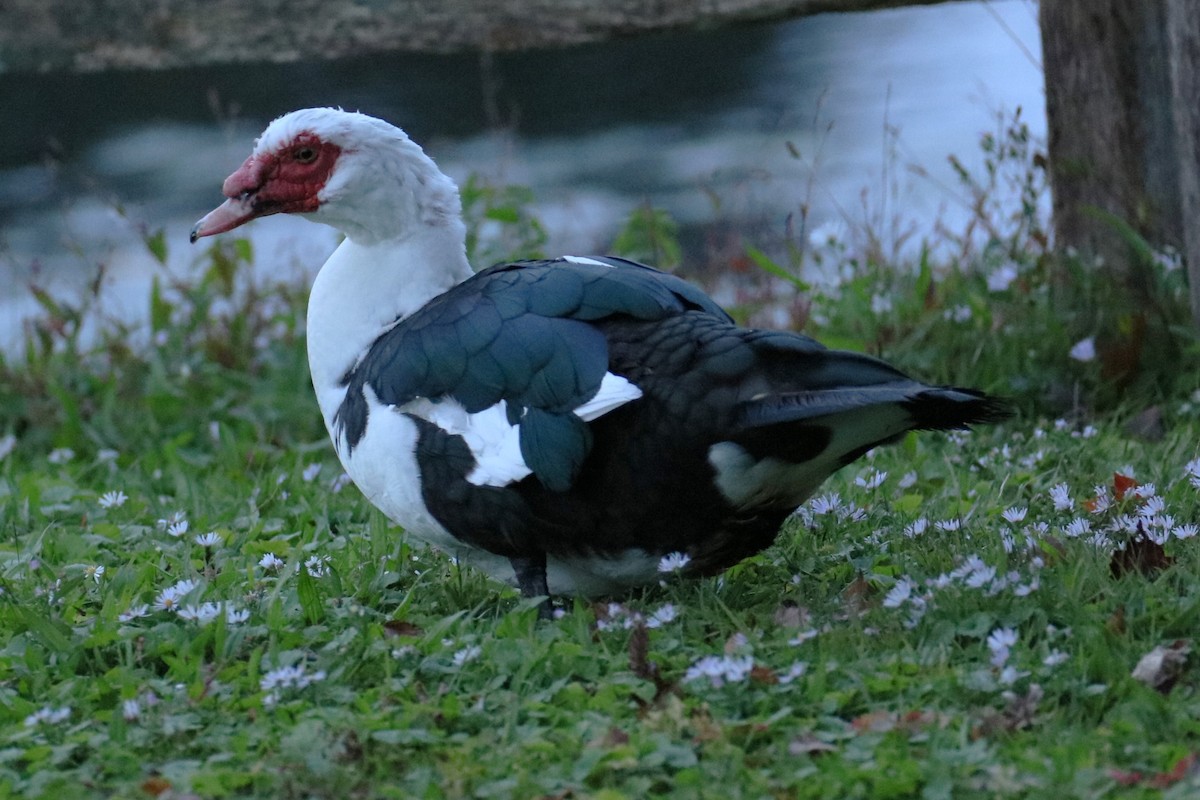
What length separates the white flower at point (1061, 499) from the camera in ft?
11.3

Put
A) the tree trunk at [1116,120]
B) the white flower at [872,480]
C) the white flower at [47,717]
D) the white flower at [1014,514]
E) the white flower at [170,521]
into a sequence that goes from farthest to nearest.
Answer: the tree trunk at [1116,120] < the white flower at [170,521] < the white flower at [872,480] < the white flower at [1014,514] < the white flower at [47,717]

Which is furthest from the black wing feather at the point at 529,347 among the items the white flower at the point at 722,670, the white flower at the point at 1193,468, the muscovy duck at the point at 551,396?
the white flower at the point at 1193,468

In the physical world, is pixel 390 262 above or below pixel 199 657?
above

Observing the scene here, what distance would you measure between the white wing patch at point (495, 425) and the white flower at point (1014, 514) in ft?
3.19

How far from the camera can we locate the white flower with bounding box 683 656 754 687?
2.67 meters

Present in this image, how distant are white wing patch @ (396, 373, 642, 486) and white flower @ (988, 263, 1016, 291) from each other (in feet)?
8.18

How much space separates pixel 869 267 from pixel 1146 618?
2871mm

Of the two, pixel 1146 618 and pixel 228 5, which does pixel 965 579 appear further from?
pixel 228 5

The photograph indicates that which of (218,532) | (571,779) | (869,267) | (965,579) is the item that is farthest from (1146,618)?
(869,267)

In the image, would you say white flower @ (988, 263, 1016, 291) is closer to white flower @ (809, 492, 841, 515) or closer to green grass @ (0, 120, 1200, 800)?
green grass @ (0, 120, 1200, 800)

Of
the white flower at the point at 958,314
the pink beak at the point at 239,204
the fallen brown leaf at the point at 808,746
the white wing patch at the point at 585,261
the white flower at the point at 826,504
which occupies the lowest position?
the white flower at the point at 826,504

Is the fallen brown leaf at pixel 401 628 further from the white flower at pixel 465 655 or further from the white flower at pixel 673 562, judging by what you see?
the white flower at pixel 673 562

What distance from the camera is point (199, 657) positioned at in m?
2.97

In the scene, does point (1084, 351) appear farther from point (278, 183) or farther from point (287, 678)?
point (287, 678)
